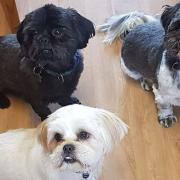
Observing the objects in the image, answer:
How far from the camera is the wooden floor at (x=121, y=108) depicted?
1801 millimetres

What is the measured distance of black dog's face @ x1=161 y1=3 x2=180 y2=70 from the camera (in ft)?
4.99

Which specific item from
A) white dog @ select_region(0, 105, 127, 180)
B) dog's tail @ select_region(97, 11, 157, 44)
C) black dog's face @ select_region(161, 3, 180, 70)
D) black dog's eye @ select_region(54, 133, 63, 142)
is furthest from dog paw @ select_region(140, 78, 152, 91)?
black dog's eye @ select_region(54, 133, 63, 142)

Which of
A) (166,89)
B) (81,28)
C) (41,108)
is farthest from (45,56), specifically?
(166,89)

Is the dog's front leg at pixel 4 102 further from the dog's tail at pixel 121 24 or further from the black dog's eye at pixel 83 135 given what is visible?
the black dog's eye at pixel 83 135

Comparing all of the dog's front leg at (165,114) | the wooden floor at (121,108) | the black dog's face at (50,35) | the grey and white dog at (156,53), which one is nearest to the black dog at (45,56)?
the black dog's face at (50,35)

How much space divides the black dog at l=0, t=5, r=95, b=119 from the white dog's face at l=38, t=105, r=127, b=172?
1.28 ft

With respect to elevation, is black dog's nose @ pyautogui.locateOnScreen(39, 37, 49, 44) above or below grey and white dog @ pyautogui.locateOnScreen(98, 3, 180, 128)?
above

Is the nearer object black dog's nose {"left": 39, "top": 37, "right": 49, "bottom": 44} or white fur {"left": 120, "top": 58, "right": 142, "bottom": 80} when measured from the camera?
black dog's nose {"left": 39, "top": 37, "right": 49, "bottom": 44}

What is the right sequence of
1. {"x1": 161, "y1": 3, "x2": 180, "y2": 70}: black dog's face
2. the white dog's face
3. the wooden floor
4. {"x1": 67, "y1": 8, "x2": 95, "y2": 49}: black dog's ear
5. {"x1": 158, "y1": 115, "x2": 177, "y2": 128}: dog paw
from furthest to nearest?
1. {"x1": 158, "y1": 115, "x2": 177, "y2": 128}: dog paw
2. the wooden floor
3. {"x1": 67, "y1": 8, "x2": 95, "y2": 49}: black dog's ear
4. {"x1": 161, "y1": 3, "x2": 180, "y2": 70}: black dog's face
5. the white dog's face

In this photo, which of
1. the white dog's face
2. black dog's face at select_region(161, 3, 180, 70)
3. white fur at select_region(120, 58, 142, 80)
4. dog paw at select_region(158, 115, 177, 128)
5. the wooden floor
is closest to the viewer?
the white dog's face

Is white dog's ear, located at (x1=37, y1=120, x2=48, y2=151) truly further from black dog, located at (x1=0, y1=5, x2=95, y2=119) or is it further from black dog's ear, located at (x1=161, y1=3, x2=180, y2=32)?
black dog's ear, located at (x1=161, y1=3, x2=180, y2=32)

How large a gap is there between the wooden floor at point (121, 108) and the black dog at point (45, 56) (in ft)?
0.43

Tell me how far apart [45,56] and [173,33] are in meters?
0.49

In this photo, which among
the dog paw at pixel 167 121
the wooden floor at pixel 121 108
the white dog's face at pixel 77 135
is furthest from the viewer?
the dog paw at pixel 167 121
